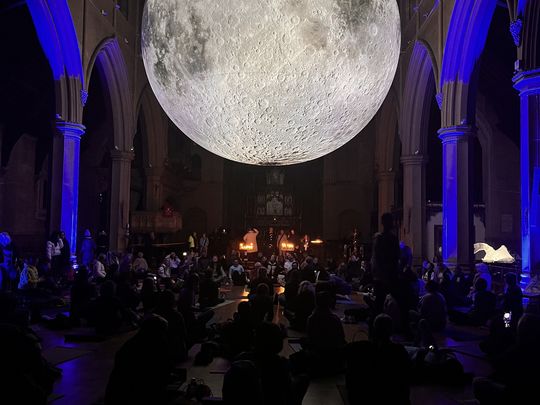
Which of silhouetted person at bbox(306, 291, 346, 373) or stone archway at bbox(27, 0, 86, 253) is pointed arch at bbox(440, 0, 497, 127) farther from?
stone archway at bbox(27, 0, 86, 253)

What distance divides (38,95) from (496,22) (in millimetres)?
15072

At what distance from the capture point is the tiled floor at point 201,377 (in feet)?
15.3

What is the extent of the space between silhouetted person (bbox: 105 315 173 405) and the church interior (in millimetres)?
14

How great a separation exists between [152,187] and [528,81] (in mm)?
16968

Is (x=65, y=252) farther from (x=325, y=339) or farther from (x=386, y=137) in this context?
(x=386, y=137)

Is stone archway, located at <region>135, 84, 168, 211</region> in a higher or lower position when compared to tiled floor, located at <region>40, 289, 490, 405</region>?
higher

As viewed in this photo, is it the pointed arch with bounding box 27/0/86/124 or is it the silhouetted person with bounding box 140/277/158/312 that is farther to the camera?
the pointed arch with bounding box 27/0/86/124

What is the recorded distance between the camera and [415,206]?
16562mm

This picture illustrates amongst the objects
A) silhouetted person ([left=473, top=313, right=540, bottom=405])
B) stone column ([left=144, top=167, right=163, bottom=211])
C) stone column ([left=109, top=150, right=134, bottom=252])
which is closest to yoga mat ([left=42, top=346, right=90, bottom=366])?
silhouetted person ([left=473, top=313, right=540, bottom=405])

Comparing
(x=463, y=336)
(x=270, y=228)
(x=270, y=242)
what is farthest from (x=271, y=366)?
(x=270, y=228)

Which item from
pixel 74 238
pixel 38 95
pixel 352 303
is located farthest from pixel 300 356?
pixel 38 95

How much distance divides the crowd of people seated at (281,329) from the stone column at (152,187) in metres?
9.92

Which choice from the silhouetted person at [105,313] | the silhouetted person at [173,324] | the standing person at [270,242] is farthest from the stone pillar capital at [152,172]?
the silhouetted person at [173,324]

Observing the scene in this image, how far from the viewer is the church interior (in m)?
4.06
